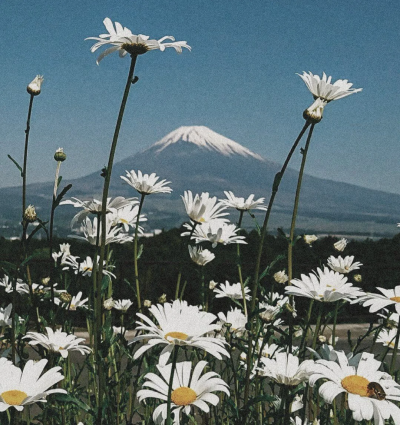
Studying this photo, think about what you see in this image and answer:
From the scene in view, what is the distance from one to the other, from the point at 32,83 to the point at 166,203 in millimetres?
179386

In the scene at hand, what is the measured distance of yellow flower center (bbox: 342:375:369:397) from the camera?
1312 mm

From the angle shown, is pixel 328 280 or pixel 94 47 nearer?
pixel 94 47

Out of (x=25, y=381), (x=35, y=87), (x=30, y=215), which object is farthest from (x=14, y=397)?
(x=35, y=87)

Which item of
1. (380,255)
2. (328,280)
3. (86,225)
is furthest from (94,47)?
(380,255)

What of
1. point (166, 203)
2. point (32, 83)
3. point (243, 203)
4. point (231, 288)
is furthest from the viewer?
point (166, 203)

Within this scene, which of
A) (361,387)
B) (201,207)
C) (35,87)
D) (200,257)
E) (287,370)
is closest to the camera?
(361,387)

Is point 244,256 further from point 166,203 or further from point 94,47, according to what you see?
point 166,203

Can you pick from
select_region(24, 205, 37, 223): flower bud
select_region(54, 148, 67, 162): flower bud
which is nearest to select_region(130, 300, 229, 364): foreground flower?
select_region(24, 205, 37, 223): flower bud

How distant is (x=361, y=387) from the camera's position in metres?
1.33

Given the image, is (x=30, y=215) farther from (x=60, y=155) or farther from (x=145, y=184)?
(x=145, y=184)

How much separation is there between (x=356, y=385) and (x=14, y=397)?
0.80 meters

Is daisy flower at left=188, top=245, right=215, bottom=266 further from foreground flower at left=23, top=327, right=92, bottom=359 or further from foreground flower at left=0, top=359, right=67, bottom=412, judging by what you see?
foreground flower at left=0, top=359, right=67, bottom=412

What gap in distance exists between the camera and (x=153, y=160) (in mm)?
190875

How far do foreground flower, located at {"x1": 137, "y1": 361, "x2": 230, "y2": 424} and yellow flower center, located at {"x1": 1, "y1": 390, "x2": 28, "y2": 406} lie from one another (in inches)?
10.4
